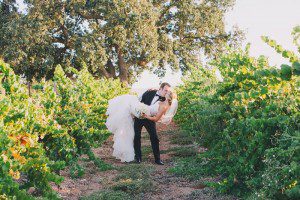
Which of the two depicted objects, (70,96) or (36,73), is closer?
(70,96)

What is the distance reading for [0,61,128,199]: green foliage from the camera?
4215mm

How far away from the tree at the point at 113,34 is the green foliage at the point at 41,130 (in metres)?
16.4

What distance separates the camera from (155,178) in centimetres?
734

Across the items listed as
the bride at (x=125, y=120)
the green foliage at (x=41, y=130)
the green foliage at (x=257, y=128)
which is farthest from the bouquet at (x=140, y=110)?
the green foliage at (x=257, y=128)

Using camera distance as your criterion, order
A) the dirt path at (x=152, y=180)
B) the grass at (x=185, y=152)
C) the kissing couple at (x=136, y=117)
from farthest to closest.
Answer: the grass at (x=185, y=152), the kissing couple at (x=136, y=117), the dirt path at (x=152, y=180)

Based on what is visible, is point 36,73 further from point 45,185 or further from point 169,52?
point 45,185

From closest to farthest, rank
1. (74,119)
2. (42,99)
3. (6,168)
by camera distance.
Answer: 1. (6,168)
2. (42,99)
3. (74,119)

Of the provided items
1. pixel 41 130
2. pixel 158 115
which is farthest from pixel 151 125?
pixel 41 130

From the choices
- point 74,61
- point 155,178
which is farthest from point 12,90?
point 74,61

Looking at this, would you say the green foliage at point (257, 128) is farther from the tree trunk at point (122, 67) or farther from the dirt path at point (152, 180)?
the tree trunk at point (122, 67)

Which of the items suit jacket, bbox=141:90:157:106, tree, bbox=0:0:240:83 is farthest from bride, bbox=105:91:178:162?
tree, bbox=0:0:240:83

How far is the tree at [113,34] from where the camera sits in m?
24.7

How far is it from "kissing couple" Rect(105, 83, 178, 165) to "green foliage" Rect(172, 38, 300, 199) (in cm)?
132

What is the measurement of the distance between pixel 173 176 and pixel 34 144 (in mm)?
3307
